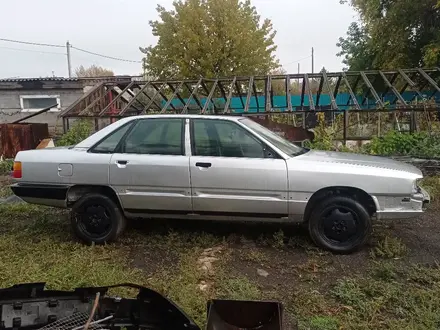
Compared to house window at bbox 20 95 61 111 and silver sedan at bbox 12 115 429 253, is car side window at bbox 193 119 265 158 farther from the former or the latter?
house window at bbox 20 95 61 111

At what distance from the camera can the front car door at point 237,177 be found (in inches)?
174

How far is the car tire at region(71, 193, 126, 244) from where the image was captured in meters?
4.76

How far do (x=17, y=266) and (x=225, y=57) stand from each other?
62.1 ft

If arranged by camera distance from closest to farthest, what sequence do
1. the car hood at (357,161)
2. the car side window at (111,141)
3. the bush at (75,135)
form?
the car hood at (357,161), the car side window at (111,141), the bush at (75,135)

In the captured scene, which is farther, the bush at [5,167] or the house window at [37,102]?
the house window at [37,102]

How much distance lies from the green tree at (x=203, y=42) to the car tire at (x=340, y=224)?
17564 millimetres

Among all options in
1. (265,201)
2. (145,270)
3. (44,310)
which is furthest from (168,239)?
(44,310)

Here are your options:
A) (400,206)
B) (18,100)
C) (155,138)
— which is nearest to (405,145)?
(400,206)

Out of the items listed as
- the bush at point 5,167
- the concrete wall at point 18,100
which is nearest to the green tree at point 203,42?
the concrete wall at point 18,100

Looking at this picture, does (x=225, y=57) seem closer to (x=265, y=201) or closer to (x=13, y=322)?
(x=265, y=201)

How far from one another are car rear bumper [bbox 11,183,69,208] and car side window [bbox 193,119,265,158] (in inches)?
67.8

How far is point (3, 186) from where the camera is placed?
333 inches

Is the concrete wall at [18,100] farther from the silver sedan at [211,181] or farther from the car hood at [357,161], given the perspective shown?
the car hood at [357,161]

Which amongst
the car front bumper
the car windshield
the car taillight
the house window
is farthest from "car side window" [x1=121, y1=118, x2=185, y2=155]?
the house window
